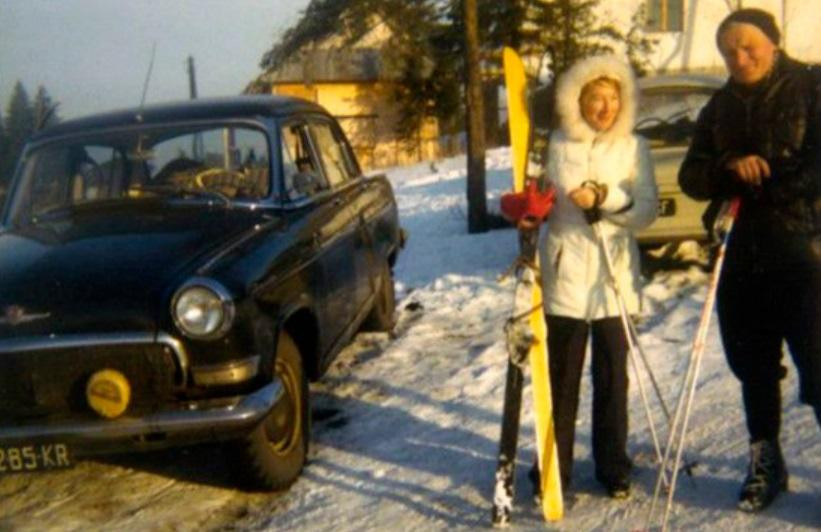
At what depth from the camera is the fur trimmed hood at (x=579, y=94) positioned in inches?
180

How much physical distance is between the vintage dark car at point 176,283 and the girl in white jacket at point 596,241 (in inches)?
53.1

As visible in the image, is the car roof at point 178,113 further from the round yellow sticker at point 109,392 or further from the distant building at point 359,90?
the distant building at point 359,90

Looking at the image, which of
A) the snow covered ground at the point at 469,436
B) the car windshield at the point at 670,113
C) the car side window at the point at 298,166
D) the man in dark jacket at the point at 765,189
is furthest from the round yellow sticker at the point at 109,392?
the car windshield at the point at 670,113

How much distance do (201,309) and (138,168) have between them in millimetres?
1937

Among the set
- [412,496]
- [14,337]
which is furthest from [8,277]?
[412,496]

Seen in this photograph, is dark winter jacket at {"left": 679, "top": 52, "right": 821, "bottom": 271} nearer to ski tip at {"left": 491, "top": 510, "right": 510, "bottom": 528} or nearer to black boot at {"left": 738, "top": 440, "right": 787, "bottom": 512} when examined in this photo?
black boot at {"left": 738, "top": 440, "right": 787, "bottom": 512}

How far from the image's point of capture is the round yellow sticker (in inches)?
193

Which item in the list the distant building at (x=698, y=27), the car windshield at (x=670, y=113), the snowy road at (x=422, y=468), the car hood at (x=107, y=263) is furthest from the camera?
the distant building at (x=698, y=27)

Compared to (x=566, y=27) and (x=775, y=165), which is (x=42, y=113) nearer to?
(x=775, y=165)

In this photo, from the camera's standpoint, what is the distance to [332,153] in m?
7.79

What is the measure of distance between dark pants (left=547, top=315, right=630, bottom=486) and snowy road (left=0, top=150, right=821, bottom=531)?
0.73ft

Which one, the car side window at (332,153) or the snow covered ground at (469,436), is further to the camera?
the car side window at (332,153)

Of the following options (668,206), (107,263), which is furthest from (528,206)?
(668,206)

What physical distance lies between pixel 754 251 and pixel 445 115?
2447cm
